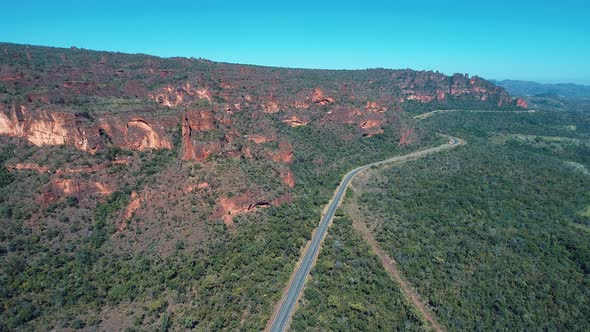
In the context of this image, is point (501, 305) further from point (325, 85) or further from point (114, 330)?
point (325, 85)

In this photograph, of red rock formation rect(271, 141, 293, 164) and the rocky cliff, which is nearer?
the rocky cliff

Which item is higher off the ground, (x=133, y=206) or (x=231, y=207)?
(x=133, y=206)

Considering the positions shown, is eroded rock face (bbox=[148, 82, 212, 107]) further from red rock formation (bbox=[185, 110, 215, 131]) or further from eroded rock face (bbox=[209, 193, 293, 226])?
eroded rock face (bbox=[209, 193, 293, 226])

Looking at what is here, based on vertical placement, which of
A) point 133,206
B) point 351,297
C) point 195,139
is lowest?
point 351,297

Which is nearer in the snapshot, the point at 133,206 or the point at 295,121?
the point at 133,206

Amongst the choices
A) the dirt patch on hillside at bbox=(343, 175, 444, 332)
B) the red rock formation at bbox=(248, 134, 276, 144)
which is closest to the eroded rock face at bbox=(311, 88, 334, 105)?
the red rock formation at bbox=(248, 134, 276, 144)

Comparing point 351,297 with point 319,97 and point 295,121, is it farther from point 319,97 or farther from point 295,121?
point 319,97

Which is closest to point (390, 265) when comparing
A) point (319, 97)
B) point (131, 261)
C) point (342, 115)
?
point (131, 261)
